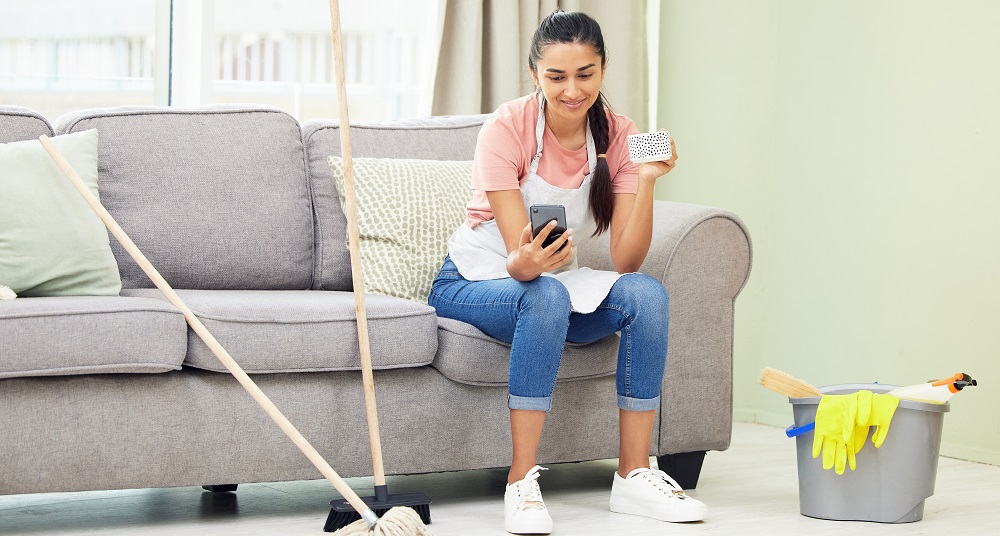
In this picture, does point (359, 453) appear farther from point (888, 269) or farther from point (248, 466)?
point (888, 269)

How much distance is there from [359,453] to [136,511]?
45 centimetres

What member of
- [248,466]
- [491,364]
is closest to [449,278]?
[491,364]

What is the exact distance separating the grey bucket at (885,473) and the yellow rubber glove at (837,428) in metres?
0.03

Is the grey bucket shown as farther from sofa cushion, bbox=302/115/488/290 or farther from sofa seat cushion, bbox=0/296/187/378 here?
sofa seat cushion, bbox=0/296/187/378

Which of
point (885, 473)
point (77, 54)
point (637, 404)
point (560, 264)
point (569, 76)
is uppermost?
point (77, 54)

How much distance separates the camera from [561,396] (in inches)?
89.4

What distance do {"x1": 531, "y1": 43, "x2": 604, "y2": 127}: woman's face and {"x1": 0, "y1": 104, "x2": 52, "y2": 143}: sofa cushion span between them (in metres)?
1.07

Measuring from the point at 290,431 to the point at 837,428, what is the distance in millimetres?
986

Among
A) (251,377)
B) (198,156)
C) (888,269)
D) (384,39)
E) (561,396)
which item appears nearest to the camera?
(251,377)

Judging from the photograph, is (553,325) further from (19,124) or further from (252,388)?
(19,124)

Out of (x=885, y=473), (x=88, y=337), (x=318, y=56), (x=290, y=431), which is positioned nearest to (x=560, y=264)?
(x=290, y=431)

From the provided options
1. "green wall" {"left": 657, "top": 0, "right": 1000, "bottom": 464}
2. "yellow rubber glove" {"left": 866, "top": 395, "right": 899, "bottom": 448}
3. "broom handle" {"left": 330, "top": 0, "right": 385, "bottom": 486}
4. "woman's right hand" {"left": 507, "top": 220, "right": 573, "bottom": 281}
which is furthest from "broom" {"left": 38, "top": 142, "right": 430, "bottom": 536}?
"green wall" {"left": 657, "top": 0, "right": 1000, "bottom": 464}

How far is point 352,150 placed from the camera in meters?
2.63

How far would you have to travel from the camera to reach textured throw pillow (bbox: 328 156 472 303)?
2432 mm
